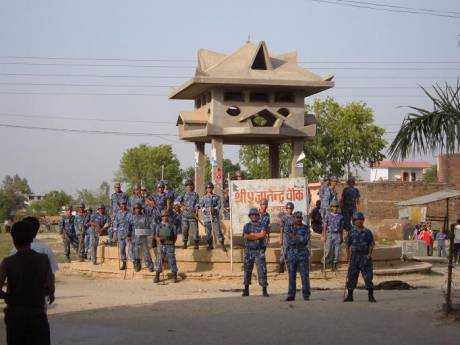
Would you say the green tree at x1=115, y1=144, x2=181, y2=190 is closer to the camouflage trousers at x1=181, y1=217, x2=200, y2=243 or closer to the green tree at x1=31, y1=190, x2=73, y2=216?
the green tree at x1=31, y1=190, x2=73, y2=216

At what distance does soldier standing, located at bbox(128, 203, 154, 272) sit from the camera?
63.4ft

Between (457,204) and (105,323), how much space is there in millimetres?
41105

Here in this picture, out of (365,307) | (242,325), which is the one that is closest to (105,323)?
(242,325)

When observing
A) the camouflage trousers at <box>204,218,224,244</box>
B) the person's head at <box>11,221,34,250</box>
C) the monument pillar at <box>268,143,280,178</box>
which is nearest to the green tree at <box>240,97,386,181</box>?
the monument pillar at <box>268,143,280,178</box>

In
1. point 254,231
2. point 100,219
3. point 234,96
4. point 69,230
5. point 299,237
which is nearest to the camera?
point 299,237

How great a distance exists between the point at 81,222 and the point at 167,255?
6751 millimetres

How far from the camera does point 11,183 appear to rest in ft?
410

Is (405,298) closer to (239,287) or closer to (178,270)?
(239,287)

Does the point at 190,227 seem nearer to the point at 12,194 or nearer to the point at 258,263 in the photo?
the point at 258,263

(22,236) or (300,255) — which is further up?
(22,236)

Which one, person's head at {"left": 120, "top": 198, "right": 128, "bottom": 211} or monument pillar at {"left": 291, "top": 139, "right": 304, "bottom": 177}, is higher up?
monument pillar at {"left": 291, "top": 139, "right": 304, "bottom": 177}

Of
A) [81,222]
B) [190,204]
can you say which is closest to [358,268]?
[190,204]

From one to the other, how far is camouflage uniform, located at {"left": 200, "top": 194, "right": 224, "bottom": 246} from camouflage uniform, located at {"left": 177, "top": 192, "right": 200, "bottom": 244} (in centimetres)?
30

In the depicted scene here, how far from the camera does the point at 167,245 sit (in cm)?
1812
